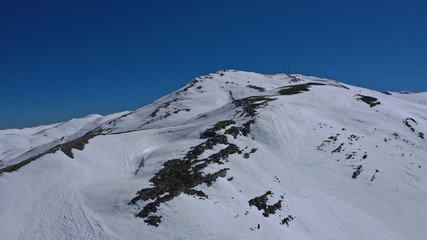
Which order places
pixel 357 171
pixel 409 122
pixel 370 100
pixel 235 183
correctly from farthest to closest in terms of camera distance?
pixel 370 100 < pixel 409 122 < pixel 357 171 < pixel 235 183

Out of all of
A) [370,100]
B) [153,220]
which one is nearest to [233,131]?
[153,220]

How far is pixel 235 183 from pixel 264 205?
3.16 meters

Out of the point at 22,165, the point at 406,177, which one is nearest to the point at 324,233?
the point at 406,177

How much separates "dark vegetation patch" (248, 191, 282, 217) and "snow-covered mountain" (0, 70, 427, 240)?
0.28 ft

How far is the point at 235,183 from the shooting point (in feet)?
82.8

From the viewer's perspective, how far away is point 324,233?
70.2 ft

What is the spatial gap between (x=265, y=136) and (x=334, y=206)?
38.2ft

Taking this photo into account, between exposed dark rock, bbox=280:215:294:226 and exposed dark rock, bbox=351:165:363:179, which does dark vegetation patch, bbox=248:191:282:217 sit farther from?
exposed dark rock, bbox=351:165:363:179

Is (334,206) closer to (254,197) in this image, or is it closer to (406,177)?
(254,197)

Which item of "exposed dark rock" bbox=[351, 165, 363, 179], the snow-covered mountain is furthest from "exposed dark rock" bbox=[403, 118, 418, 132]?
"exposed dark rock" bbox=[351, 165, 363, 179]

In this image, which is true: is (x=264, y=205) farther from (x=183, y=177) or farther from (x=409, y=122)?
(x=409, y=122)

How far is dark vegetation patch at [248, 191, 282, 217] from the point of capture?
74.0ft

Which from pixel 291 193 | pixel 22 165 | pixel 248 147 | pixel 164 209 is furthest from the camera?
pixel 248 147

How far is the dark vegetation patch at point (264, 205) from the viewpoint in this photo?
22562 mm
